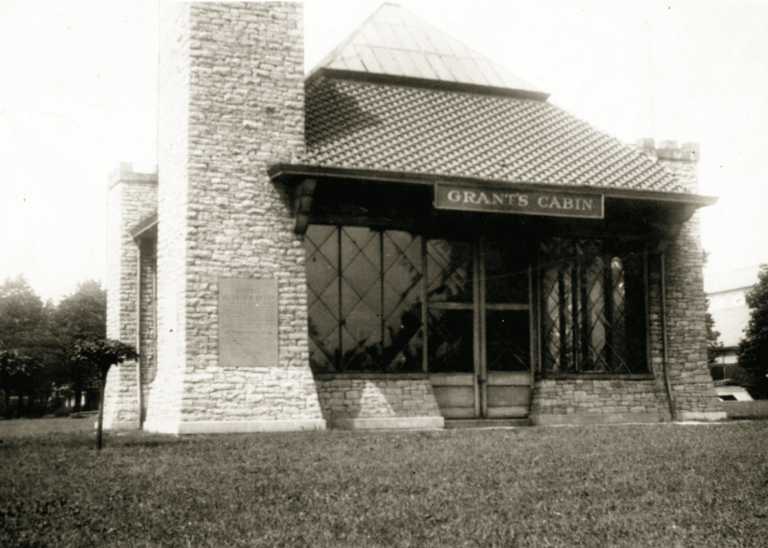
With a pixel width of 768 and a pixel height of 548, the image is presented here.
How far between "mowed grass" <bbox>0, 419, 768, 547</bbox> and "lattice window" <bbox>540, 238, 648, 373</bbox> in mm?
6251

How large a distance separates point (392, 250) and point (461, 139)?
9.57ft

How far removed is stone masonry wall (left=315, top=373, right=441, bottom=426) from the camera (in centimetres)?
1791

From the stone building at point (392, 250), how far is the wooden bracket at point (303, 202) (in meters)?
0.05

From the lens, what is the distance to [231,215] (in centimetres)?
1736

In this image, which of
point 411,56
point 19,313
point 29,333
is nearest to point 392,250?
point 411,56

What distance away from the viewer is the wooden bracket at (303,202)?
17250mm

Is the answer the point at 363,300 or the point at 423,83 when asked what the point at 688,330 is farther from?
the point at 423,83

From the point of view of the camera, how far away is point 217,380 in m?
16.7

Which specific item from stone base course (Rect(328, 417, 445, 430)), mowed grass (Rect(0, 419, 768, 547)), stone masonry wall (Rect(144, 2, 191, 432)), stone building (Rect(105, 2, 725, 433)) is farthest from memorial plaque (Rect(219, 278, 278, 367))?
mowed grass (Rect(0, 419, 768, 547))

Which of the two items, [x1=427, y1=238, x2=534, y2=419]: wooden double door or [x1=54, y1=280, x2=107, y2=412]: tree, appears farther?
[x1=54, y1=280, x2=107, y2=412]: tree

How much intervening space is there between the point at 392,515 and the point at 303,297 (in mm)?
9985

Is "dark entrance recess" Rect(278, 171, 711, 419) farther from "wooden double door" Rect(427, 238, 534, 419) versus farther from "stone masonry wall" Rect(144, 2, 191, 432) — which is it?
"stone masonry wall" Rect(144, 2, 191, 432)

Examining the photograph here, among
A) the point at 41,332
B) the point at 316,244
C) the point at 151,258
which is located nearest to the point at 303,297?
the point at 316,244

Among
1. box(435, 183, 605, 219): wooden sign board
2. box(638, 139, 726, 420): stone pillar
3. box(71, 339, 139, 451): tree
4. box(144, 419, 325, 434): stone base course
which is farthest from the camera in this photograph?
box(638, 139, 726, 420): stone pillar
